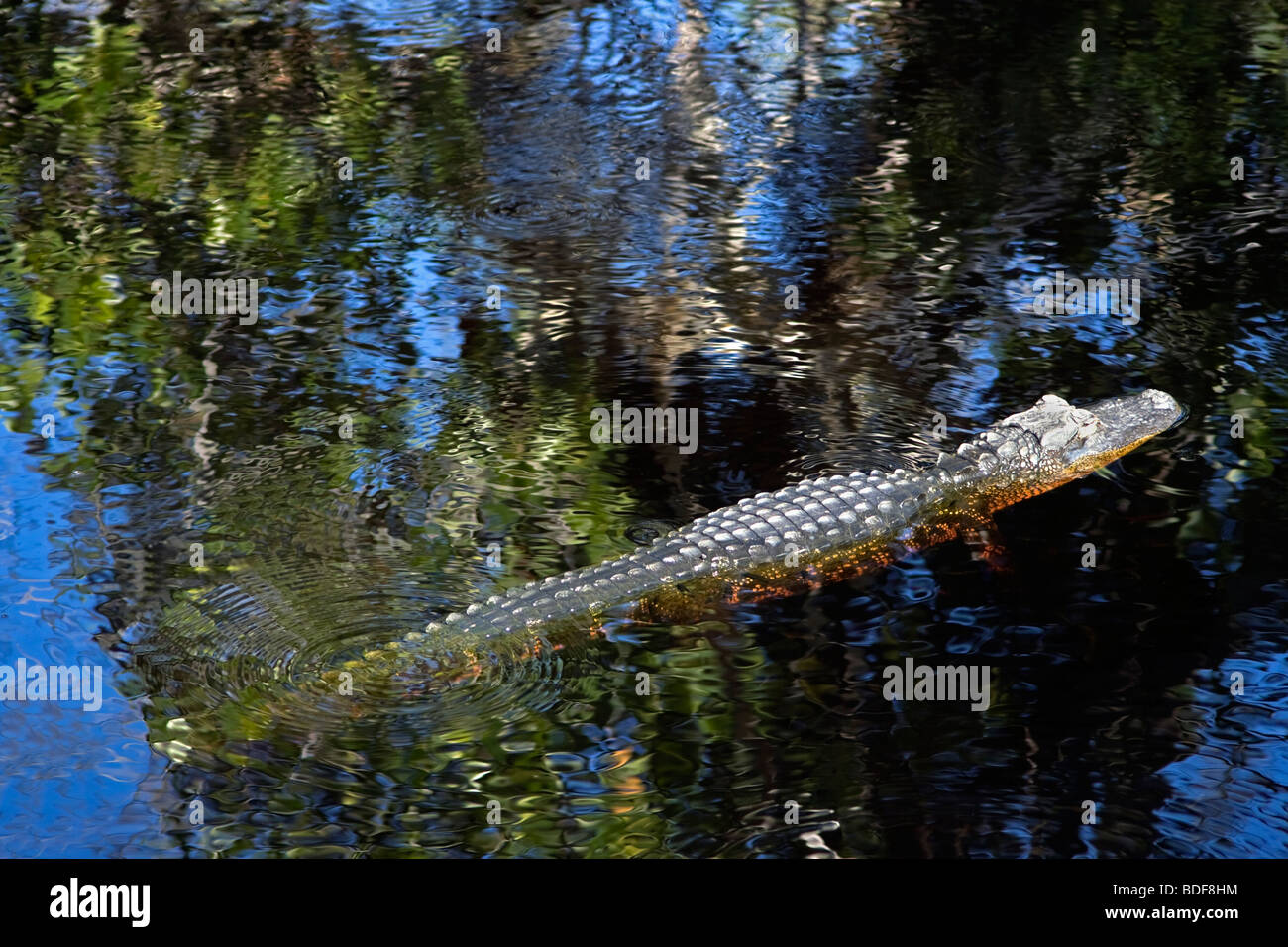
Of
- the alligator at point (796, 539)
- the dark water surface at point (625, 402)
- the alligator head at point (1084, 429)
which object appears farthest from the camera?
the alligator head at point (1084, 429)

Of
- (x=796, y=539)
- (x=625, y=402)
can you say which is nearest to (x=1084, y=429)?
Result: (x=796, y=539)

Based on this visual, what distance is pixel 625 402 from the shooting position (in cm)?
478

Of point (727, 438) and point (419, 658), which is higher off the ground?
point (727, 438)

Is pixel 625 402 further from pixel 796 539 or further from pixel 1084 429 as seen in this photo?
pixel 1084 429

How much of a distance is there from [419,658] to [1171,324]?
11.7ft

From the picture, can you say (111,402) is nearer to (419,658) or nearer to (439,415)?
(439,415)

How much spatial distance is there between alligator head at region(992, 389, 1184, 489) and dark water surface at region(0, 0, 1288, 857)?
3.4 inches

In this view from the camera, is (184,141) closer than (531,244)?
No

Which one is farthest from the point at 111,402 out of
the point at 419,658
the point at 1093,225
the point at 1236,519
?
the point at 1093,225

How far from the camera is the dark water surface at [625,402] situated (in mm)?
3109

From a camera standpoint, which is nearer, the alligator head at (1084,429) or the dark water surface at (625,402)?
the dark water surface at (625,402)

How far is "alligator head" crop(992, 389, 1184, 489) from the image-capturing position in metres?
4.38

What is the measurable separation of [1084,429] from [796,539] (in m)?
1.25
